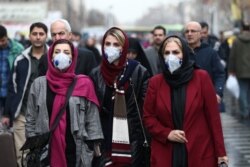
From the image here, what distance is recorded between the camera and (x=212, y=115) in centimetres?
574

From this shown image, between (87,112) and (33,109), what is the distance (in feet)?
1.55

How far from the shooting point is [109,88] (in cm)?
646

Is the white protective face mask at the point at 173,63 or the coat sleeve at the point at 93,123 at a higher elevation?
the white protective face mask at the point at 173,63

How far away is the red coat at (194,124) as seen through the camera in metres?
5.70

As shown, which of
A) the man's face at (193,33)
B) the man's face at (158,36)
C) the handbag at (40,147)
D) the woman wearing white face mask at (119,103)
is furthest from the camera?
the man's face at (158,36)

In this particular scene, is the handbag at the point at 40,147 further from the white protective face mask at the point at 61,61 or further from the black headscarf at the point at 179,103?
the black headscarf at the point at 179,103

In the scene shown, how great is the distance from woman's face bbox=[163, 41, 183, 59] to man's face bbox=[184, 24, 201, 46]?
3128 mm

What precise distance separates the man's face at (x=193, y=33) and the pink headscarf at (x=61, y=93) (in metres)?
2.99

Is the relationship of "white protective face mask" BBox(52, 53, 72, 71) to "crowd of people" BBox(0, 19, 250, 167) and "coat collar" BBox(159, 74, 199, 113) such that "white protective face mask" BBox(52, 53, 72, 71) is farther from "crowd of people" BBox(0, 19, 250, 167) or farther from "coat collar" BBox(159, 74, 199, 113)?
"coat collar" BBox(159, 74, 199, 113)

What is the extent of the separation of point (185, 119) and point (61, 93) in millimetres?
1107

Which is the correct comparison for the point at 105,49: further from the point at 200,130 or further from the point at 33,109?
the point at 200,130

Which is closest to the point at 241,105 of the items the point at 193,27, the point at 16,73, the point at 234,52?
the point at 234,52

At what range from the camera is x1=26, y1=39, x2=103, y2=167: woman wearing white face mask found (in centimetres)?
602

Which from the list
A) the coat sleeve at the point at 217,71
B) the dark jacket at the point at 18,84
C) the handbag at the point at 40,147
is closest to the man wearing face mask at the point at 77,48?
the dark jacket at the point at 18,84
